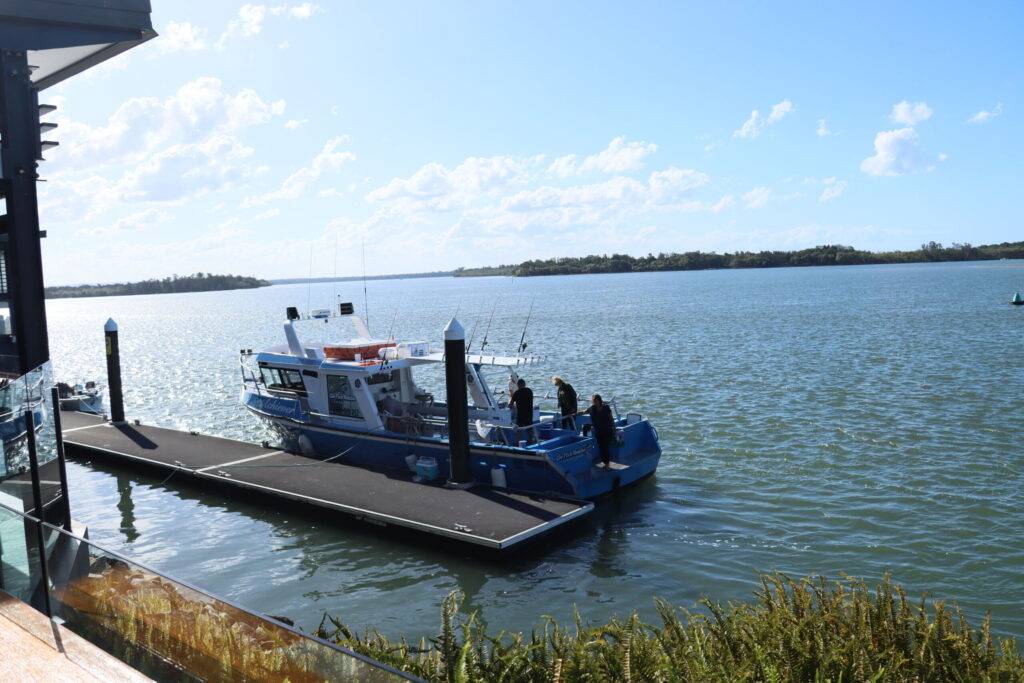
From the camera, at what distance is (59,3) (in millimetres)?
8383

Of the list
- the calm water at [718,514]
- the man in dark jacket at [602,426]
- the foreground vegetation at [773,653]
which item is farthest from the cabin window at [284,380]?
the foreground vegetation at [773,653]

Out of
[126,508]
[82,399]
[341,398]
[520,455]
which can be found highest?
[341,398]

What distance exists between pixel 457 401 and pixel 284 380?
6.55 meters

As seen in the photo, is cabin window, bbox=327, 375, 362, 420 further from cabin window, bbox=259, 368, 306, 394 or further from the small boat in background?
the small boat in background

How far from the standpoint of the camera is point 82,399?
26.2 metres

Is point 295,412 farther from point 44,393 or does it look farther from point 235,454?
point 44,393

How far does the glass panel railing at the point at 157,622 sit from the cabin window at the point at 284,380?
1188cm

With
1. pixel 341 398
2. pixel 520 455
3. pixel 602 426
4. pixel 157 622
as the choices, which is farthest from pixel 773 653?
pixel 341 398

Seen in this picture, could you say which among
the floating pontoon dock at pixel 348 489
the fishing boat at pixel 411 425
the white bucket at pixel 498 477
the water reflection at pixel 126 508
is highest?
the fishing boat at pixel 411 425

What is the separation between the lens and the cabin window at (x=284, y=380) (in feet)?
60.7

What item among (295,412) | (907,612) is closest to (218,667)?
(907,612)

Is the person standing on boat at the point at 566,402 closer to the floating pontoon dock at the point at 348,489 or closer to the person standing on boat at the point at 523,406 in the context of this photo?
the person standing on boat at the point at 523,406

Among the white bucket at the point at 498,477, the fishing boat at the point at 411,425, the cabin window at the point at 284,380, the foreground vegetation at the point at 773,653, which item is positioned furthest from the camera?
the cabin window at the point at 284,380

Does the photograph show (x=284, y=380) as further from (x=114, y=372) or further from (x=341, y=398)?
(x=114, y=372)
